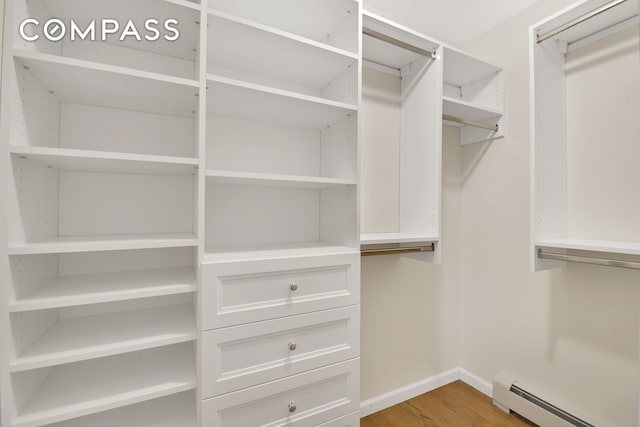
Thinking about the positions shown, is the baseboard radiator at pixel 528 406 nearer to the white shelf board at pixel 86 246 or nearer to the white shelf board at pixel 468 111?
the white shelf board at pixel 468 111

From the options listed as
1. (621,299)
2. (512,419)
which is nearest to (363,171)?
(621,299)

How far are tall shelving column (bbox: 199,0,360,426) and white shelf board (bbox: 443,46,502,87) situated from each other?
0.80 metres

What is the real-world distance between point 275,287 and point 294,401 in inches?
19.1

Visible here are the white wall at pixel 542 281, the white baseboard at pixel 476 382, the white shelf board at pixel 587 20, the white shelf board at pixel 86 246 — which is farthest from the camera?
the white baseboard at pixel 476 382

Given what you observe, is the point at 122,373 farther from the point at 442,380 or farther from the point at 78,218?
the point at 442,380

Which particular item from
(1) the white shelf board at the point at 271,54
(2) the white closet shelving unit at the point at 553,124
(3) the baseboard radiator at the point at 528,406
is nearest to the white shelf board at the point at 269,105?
(1) the white shelf board at the point at 271,54

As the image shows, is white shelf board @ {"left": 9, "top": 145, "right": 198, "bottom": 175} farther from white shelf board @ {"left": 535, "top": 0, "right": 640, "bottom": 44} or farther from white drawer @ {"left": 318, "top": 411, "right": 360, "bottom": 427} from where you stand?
white shelf board @ {"left": 535, "top": 0, "right": 640, "bottom": 44}

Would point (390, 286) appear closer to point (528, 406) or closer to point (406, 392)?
point (406, 392)

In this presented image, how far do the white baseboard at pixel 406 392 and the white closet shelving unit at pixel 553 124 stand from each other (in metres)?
1.12

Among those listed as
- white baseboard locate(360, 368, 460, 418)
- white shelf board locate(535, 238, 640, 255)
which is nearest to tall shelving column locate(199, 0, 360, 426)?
white baseboard locate(360, 368, 460, 418)

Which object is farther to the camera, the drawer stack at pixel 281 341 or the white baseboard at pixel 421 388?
the white baseboard at pixel 421 388

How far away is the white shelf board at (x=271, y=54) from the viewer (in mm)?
1182

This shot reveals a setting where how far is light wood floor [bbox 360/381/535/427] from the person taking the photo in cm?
183

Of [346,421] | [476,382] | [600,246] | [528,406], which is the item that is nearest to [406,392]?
[476,382]
